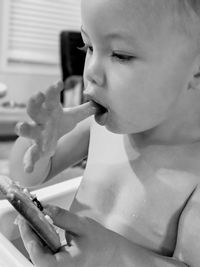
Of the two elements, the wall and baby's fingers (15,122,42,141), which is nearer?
baby's fingers (15,122,42,141)

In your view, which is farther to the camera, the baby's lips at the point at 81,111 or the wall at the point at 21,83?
the wall at the point at 21,83

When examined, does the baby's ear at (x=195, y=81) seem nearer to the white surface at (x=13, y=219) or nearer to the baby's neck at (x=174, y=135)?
the baby's neck at (x=174, y=135)

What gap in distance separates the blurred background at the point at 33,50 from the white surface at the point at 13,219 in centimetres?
172

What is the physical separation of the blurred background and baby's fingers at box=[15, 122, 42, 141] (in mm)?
2015

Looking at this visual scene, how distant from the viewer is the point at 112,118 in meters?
0.45

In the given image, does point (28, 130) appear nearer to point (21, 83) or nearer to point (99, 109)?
point (99, 109)

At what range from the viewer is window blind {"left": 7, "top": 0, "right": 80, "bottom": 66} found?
9.12 ft

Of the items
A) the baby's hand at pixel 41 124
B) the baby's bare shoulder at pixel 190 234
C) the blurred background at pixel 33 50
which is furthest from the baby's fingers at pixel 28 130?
the blurred background at pixel 33 50

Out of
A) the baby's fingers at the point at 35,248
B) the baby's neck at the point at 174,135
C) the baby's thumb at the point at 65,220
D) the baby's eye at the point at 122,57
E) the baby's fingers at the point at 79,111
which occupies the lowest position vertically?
the baby's fingers at the point at 35,248

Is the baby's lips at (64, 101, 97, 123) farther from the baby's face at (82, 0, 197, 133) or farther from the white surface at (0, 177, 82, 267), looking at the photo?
the white surface at (0, 177, 82, 267)

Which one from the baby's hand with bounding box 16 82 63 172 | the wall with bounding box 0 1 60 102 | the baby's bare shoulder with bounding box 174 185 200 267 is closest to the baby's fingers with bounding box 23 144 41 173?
the baby's hand with bounding box 16 82 63 172

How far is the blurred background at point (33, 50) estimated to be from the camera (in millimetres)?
2486

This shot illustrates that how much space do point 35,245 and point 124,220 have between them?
164 mm

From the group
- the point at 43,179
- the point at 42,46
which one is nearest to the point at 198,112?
the point at 43,179
